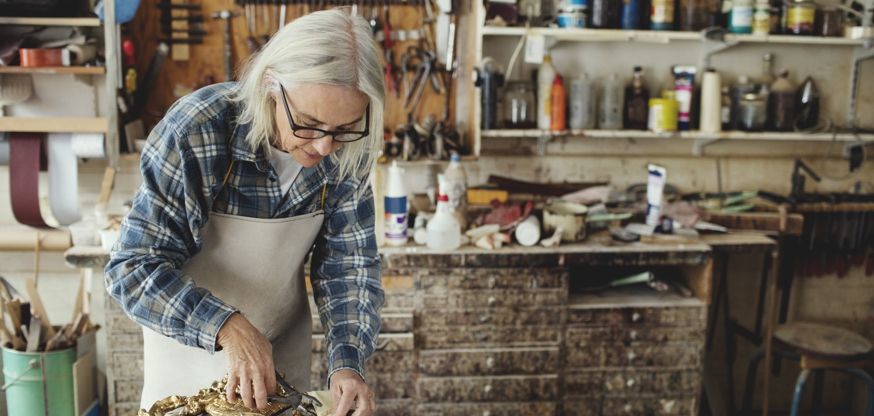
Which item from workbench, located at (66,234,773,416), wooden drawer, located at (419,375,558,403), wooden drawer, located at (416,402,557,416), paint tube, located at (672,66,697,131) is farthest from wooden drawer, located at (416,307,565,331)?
paint tube, located at (672,66,697,131)

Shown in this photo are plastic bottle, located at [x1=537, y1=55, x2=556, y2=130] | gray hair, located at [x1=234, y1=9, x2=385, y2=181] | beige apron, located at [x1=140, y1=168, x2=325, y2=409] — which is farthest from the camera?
plastic bottle, located at [x1=537, y1=55, x2=556, y2=130]

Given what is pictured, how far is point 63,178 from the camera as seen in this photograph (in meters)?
2.69

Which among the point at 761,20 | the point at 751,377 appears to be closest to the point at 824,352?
the point at 751,377

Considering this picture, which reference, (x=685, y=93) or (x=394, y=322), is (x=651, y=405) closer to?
(x=394, y=322)

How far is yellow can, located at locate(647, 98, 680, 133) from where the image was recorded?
2781 millimetres

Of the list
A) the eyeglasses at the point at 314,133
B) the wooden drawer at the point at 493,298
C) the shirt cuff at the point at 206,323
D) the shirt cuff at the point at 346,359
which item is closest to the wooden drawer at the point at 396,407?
the wooden drawer at the point at 493,298

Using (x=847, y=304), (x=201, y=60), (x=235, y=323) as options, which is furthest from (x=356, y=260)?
(x=847, y=304)

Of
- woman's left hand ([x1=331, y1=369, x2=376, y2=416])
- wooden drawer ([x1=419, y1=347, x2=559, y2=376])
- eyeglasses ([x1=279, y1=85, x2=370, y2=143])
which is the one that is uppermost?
eyeglasses ([x1=279, y1=85, x2=370, y2=143])

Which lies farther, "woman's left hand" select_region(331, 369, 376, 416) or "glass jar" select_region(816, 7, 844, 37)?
"glass jar" select_region(816, 7, 844, 37)

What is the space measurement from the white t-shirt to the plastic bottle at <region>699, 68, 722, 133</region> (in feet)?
7.20

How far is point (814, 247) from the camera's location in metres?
3.07

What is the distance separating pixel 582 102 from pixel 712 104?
644 millimetres

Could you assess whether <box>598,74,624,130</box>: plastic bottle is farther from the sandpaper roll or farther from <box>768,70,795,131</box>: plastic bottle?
the sandpaper roll

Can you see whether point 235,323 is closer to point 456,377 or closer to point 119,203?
point 456,377
